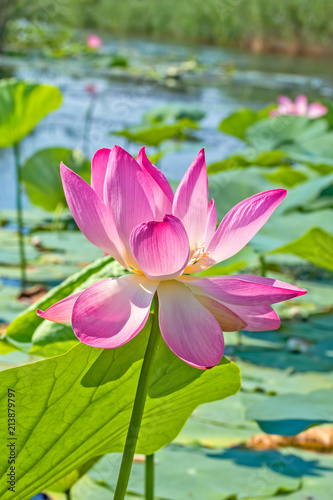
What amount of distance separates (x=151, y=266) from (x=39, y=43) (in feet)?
31.7

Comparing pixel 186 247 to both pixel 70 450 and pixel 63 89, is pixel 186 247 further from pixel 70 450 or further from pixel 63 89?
pixel 63 89

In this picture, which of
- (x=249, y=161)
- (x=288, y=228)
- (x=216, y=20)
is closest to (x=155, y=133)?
(x=249, y=161)

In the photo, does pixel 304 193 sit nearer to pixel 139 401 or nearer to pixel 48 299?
pixel 48 299

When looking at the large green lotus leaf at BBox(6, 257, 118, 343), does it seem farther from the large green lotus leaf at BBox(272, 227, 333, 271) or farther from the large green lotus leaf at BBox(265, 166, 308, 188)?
the large green lotus leaf at BBox(265, 166, 308, 188)

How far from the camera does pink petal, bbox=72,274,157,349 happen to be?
41 centimetres

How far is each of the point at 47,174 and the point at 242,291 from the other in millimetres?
1965

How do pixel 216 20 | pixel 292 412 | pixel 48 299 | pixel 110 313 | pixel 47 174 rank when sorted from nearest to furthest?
pixel 110 313, pixel 48 299, pixel 292 412, pixel 47 174, pixel 216 20

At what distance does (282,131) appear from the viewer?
2799 mm

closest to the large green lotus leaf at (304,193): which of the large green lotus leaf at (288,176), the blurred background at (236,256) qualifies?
the blurred background at (236,256)

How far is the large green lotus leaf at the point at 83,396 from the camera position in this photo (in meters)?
0.46

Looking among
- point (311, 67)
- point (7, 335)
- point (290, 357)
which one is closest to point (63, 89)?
point (311, 67)

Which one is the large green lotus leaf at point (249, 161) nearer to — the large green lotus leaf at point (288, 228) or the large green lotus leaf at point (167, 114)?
the large green lotus leaf at point (288, 228)

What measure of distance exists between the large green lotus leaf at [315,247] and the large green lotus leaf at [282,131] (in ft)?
5.37

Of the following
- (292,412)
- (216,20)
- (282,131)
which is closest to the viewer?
(292,412)
